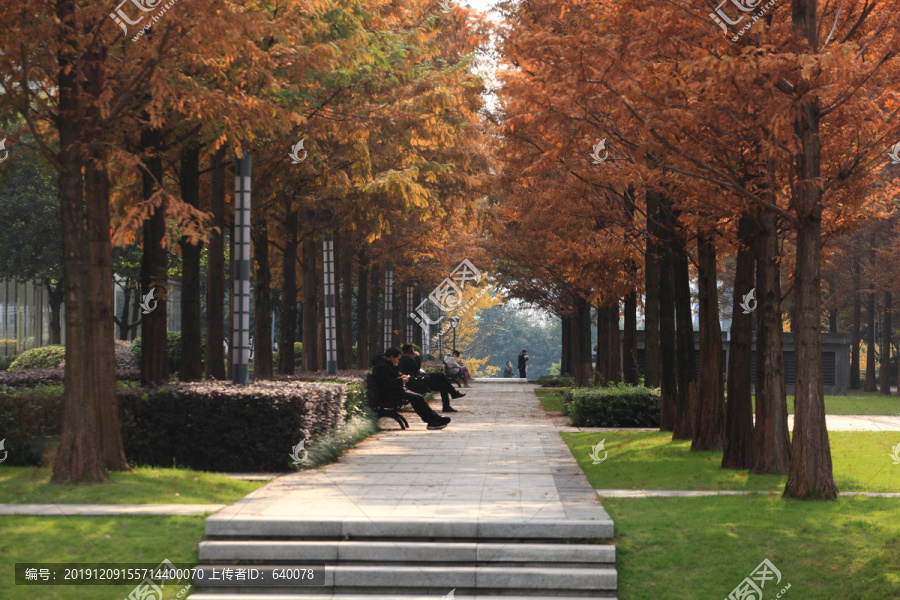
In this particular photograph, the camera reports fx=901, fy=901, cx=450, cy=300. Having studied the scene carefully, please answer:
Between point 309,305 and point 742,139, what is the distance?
14.6 metres

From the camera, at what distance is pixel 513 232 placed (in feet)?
105

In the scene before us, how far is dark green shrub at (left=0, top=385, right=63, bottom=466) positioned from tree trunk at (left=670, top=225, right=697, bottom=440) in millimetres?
10330

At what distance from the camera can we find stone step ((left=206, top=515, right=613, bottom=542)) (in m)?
8.29

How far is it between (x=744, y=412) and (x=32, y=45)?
10.7 m

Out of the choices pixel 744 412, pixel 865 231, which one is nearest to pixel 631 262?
pixel 744 412

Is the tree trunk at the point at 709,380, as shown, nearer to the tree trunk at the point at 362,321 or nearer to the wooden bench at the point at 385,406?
the wooden bench at the point at 385,406

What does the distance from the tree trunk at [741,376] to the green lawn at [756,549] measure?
338cm

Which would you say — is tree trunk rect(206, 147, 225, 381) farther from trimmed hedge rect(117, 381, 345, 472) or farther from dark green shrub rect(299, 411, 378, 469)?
trimmed hedge rect(117, 381, 345, 472)

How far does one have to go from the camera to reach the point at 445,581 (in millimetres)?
7707

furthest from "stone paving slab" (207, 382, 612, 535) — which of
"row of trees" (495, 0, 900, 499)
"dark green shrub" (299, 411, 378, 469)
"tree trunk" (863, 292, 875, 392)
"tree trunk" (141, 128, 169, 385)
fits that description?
"tree trunk" (863, 292, 875, 392)

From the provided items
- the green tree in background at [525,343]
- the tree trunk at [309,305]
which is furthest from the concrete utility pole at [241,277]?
the green tree in background at [525,343]

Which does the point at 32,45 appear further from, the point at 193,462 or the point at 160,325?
the point at 193,462

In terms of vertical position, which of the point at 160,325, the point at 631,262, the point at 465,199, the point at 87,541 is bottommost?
the point at 87,541

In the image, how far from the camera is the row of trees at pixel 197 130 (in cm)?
1038
